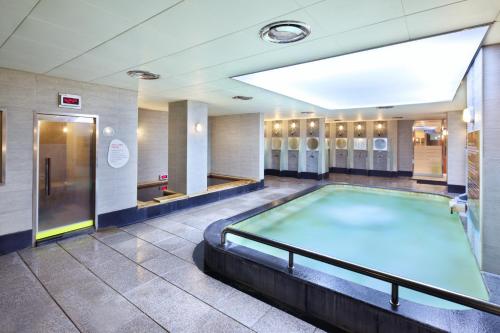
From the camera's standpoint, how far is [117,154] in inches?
198

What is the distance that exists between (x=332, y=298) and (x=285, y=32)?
2.50 m

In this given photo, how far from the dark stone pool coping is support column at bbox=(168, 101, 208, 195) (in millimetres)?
3616

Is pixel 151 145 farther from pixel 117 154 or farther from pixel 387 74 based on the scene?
pixel 387 74

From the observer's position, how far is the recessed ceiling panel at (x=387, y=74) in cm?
322

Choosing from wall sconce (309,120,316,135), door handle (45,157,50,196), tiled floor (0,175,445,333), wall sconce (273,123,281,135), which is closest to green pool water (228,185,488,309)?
tiled floor (0,175,445,333)

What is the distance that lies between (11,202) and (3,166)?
54 cm

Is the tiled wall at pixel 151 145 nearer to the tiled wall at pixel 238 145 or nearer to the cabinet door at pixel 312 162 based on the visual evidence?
the tiled wall at pixel 238 145

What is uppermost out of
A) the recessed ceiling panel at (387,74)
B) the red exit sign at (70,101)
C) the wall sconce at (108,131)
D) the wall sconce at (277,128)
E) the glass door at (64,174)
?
the wall sconce at (277,128)

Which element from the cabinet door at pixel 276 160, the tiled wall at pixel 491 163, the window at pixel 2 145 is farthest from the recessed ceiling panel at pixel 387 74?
the cabinet door at pixel 276 160

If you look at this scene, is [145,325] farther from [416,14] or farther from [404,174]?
[404,174]

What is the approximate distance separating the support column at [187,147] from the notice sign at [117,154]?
1.70 metres

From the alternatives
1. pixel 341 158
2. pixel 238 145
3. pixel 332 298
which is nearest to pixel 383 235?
pixel 332 298

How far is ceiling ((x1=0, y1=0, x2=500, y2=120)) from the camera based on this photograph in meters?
2.04

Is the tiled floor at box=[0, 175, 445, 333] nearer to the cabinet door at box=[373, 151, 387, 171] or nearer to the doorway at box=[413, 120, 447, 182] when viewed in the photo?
the cabinet door at box=[373, 151, 387, 171]
